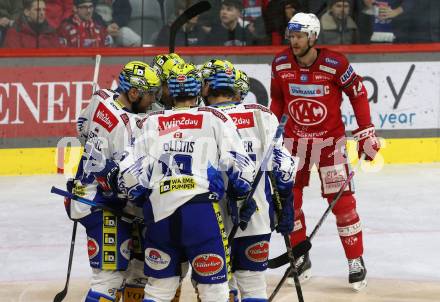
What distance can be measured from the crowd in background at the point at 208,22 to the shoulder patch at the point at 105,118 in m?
4.64

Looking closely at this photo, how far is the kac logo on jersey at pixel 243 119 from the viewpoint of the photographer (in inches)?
219

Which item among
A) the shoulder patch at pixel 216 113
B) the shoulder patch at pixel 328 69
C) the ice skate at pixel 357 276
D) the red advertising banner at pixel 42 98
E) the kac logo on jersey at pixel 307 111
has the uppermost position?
the shoulder patch at pixel 216 113

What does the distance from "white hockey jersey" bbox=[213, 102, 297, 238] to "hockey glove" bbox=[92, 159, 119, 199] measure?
0.62m

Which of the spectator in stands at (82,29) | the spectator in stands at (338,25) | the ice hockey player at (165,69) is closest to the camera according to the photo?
the ice hockey player at (165,69)

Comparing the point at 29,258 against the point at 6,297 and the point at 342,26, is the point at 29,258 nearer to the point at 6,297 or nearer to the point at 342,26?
the point at 6,297

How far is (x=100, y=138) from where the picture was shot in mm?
5637

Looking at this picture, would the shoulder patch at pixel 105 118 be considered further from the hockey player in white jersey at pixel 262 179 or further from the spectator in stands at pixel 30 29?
the spectator in stands at pixel 30 29

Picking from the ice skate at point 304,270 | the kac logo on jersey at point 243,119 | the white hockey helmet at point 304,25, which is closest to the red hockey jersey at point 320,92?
the white hockey helmet at point 304,25

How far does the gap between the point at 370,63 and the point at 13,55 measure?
319 centimetres

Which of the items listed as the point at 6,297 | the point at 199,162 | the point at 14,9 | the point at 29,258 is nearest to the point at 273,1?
the point at 14,9

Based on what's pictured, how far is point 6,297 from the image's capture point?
6.66 metres

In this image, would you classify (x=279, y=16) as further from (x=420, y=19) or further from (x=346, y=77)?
(x=346, y=77)

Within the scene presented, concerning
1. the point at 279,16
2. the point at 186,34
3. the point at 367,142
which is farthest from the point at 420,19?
the point at 367,142

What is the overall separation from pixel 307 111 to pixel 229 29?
11.4ft
